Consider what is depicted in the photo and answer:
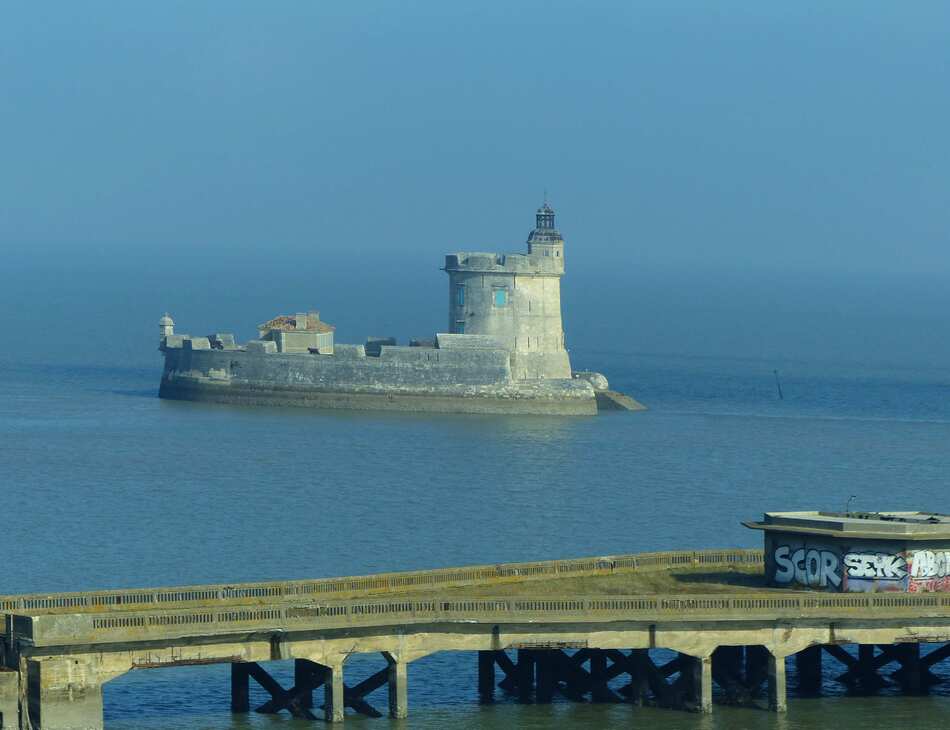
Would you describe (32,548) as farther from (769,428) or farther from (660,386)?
(660,386)

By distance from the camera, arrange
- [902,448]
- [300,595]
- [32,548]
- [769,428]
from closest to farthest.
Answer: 1. [300,595]
2. [32,548]
3. [902,448]
4. [769,428]

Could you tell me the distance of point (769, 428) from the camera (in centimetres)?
11894

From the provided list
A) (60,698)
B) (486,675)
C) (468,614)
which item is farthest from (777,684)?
(60,698)

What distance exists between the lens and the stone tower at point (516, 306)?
127938mm

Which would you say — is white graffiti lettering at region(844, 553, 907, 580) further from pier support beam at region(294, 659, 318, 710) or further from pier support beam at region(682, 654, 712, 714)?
pier support beam at region(294, 659, 318, 710)

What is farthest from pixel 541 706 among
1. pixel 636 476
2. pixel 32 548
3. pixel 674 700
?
pixel 636 476

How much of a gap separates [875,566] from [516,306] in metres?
73.6

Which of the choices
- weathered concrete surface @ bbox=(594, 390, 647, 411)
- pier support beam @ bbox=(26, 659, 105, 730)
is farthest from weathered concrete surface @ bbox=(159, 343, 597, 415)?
pier support beam @ bbox=(26, 659, 105, 730)

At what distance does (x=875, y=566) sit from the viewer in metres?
55.3

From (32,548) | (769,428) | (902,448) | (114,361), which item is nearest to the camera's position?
(32,548)

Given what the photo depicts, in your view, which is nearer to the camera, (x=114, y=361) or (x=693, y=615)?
(x=693, y=615)

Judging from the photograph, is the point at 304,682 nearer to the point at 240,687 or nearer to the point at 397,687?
the point at 240,687

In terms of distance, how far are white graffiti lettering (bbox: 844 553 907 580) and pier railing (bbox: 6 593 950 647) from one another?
95 cm

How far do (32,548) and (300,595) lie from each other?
20.7 metres
